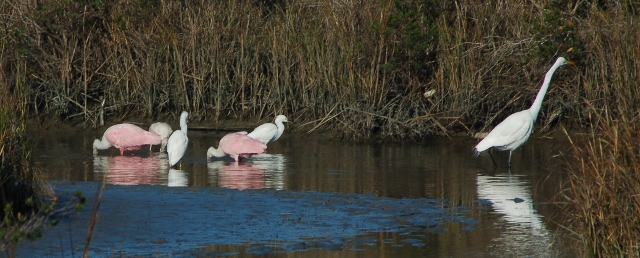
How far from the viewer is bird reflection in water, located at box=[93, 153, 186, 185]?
10.6 metres

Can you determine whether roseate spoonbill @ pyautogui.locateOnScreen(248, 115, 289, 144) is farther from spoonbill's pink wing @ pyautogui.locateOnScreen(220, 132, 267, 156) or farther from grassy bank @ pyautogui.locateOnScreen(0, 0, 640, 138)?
grassy bank @ pyautogui.locateOnScreen(0, 0, 640, 138)

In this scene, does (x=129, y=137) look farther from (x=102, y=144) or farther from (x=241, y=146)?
(x=241, y=146)

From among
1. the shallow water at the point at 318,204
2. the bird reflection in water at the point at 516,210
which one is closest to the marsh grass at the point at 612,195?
the shallow water at the point at 318,204

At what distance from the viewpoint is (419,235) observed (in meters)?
7.50

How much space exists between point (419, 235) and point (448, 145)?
253 inches

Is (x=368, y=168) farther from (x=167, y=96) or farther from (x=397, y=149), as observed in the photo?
(x=167, y=96)

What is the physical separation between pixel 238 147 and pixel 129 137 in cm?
195

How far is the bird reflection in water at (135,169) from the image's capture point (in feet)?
34.9

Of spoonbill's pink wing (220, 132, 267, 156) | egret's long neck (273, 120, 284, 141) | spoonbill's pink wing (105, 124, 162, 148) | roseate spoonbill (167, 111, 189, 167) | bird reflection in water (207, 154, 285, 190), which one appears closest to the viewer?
bird reflection in water (207, 154, 285, 190)

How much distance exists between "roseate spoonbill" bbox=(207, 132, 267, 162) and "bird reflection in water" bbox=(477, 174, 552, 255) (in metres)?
3.22

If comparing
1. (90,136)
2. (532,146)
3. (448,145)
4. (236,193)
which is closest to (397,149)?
(448,145)

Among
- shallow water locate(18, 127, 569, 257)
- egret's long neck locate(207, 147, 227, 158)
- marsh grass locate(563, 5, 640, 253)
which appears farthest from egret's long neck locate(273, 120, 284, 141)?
marsh grass locate(563, 5, 640, 253)

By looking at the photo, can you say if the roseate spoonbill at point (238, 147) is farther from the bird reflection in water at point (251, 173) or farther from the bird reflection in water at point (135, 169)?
the bird reflection in water at point (135, 169)

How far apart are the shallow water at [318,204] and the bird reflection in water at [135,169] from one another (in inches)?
0.7
